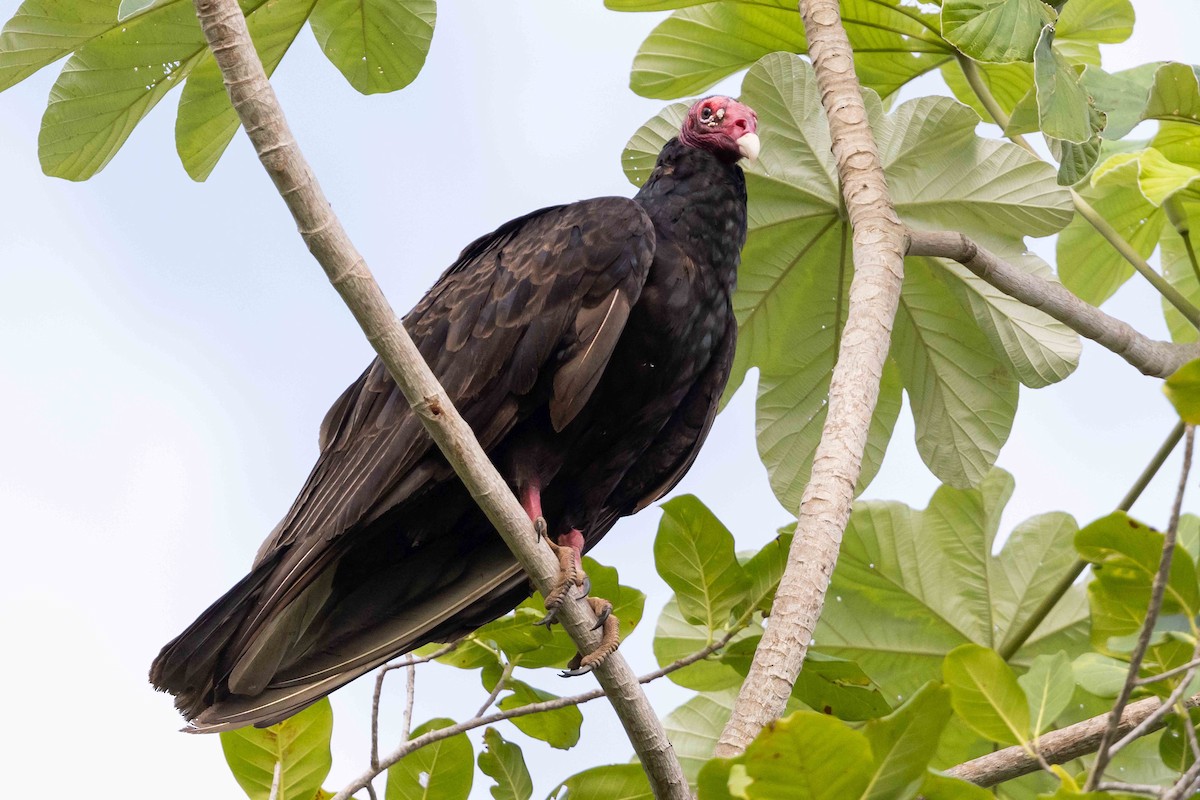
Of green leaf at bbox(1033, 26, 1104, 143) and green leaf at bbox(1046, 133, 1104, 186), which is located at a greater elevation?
green leaf at bbox(1033, 26, 1104, 143)

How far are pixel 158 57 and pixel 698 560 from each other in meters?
2.08

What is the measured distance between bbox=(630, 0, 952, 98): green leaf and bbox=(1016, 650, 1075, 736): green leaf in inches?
78.9

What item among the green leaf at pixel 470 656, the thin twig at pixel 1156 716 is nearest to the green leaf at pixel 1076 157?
the thin twig at pixel 1156 716

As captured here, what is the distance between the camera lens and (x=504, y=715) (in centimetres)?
257

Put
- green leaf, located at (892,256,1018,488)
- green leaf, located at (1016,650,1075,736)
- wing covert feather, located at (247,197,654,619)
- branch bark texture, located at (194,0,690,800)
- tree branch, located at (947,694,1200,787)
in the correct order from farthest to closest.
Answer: green leaf, located at (892,256,1018,488), wing covert feather, located at (247,197,654,619), tree branch, located at (947,694,1200,787), green leaf, located at (1016,650,1075,736), branch bark texture, located at (194,0,690,800)

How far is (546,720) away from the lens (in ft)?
9.73

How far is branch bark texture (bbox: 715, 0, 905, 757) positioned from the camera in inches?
88.7

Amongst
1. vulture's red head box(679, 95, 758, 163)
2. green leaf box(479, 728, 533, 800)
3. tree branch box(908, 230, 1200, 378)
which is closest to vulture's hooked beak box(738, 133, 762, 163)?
vulture's red head box(679, 95, 758, 163)

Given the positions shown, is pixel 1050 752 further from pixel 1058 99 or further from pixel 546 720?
pixel 1058 99

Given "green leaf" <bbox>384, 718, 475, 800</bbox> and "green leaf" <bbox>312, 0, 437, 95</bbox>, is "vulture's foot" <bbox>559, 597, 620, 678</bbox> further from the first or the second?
"green leaf" <bbox>312, 0, 437, 95</bbox>

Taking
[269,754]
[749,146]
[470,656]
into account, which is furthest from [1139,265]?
[269,754]

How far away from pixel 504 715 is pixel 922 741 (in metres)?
1.14

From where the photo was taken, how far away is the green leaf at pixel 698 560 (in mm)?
2742

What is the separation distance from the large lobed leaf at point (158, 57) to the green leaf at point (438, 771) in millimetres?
1989
